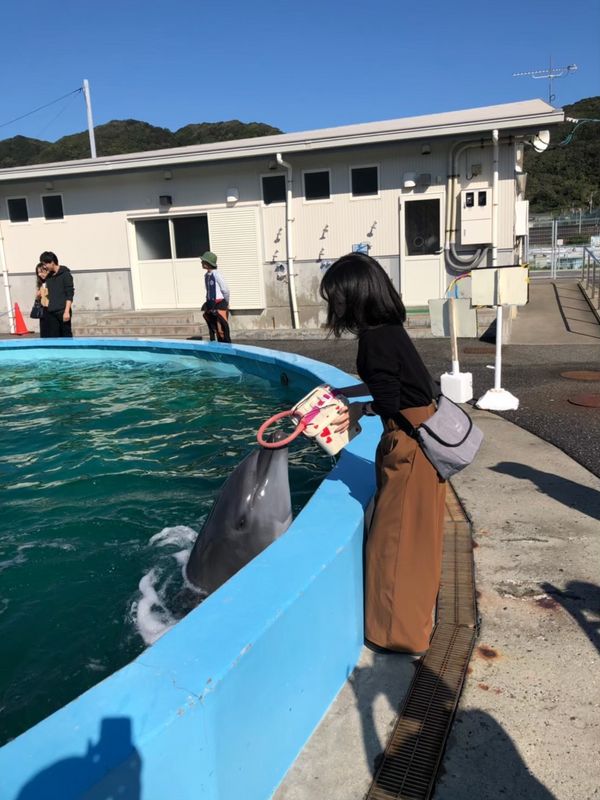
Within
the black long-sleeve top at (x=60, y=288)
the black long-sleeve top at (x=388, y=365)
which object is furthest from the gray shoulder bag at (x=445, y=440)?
the black long-sleeve top at (x=60, y=288)

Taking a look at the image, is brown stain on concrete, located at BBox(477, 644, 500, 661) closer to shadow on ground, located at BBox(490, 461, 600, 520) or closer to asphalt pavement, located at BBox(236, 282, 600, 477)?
shadow on ground, located at BBox(490, 461, 600, 520)

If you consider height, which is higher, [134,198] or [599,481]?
[134,198]

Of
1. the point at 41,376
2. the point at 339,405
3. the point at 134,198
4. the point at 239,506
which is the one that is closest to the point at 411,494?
the point at 339,405

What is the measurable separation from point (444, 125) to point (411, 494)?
11.1m

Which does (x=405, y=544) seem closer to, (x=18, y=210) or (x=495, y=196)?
(x=495, y=196)

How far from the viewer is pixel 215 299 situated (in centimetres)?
1020

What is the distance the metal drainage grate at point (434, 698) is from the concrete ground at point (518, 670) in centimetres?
4

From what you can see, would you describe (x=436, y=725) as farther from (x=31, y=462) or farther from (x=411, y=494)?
(x=31, y=462)

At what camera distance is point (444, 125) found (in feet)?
38.5

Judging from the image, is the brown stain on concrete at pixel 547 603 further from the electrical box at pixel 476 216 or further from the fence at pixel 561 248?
the fence at pixel 561 248

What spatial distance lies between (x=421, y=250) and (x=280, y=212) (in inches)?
130

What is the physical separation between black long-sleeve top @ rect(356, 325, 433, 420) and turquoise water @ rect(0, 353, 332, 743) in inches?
74.7

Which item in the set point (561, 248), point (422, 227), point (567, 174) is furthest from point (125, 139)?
point (422, 227)

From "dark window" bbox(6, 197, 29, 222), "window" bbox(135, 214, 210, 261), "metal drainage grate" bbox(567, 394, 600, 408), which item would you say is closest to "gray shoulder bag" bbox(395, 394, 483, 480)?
"metal drainage grate" bbox(567, 394, 600, 408)
